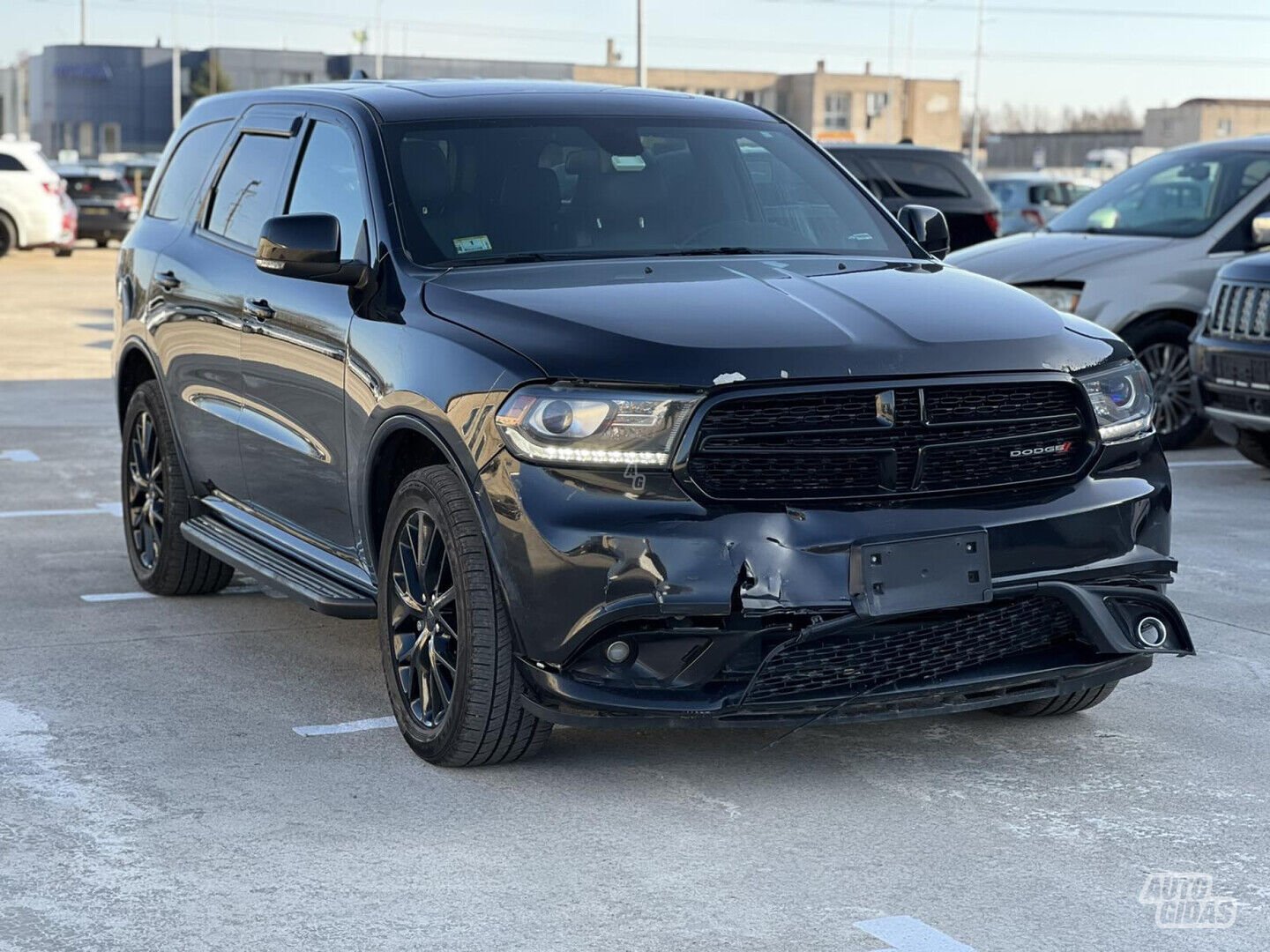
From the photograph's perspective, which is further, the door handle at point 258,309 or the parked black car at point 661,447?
the door handle at point 258,309

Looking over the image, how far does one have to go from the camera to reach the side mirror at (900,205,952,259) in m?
6.29

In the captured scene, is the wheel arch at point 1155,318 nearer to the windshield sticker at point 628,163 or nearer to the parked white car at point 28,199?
the windshield sticker at point 628,163

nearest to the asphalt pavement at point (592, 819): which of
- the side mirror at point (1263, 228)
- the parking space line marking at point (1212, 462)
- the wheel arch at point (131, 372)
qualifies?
the wheel arch at point (131, 372)

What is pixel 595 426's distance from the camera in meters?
4.42

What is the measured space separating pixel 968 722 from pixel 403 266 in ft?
6.66

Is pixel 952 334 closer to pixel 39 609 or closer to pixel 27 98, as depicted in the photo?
pixel 39 609

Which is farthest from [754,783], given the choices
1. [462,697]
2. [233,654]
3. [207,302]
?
[207,302]

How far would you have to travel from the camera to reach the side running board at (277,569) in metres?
5.49

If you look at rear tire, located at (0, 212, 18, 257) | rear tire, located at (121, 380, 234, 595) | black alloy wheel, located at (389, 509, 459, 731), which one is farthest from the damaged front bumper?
rear tire, located at (0, 212, 18, 257)

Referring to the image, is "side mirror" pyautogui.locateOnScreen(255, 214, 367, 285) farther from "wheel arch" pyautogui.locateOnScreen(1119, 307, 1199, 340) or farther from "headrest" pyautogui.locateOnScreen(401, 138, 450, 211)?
"wheel arch" pyautogui.locateOnScreen(1119, 307, 1199, 340)

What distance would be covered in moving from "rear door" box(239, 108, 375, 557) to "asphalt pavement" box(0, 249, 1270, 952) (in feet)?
1.84

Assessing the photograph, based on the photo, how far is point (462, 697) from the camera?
4707 mm

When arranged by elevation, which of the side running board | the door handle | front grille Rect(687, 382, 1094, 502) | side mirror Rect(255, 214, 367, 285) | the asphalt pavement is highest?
side mirror Rect(255, 214, 367, 285)

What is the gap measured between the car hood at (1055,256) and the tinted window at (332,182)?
20.0 feet
